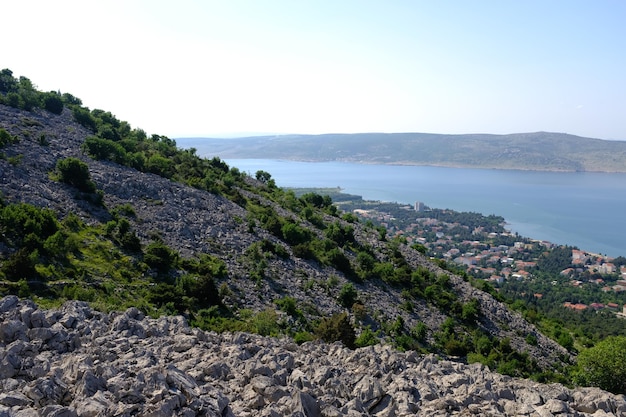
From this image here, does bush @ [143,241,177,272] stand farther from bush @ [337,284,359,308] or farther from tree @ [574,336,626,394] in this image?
tree @ [574,336,626,394]

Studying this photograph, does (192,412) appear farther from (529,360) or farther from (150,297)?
(529,360)

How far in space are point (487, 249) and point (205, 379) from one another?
11213cm

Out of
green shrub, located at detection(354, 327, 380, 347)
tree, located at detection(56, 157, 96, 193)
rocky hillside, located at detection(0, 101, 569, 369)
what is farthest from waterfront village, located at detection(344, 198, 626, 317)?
tree, located at detection(56, 157, 96, 193)

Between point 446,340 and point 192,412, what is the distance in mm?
22484

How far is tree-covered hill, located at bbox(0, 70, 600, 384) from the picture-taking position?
2103 cm

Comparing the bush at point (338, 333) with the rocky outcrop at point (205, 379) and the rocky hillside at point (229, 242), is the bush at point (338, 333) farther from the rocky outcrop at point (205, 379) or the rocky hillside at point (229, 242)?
the rocky outcrop at point (205, 379)

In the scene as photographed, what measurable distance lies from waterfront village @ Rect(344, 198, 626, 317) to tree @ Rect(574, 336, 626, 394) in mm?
54877

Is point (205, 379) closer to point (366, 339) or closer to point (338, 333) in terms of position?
point (338, 333)

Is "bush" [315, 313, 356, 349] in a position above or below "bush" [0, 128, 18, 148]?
below

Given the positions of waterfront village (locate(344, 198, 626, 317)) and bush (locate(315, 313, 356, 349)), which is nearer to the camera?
bush (locate(315, 313, 356, 349))

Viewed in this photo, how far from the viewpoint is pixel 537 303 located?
2613 inches

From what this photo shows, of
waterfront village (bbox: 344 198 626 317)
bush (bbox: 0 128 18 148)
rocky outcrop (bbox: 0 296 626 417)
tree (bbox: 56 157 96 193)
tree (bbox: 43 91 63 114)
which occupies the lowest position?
waterfront village (bbox: 344 198 626 317)

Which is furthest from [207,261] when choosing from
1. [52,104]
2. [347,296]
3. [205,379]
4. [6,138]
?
[52,104]

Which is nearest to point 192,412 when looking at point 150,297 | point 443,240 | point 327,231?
point 150,297
